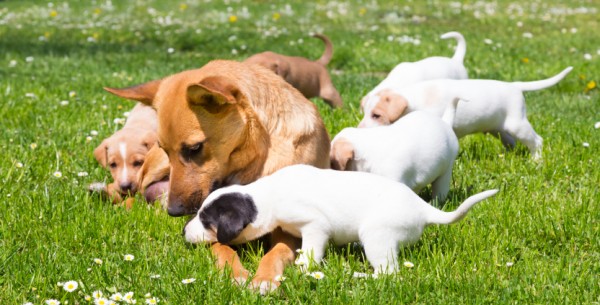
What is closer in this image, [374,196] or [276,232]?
[374,196]

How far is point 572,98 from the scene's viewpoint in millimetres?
8234

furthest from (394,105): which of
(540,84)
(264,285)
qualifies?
(264,285)

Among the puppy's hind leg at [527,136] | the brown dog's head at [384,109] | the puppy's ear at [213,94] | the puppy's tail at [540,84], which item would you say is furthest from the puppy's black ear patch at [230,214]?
the puppy's tail at [540,84]

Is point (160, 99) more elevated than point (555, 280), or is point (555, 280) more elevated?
point (160, 99)

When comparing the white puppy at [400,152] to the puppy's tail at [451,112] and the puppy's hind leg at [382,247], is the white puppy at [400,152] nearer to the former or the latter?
the puppy's tail at [451,112]

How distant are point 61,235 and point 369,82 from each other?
534cm

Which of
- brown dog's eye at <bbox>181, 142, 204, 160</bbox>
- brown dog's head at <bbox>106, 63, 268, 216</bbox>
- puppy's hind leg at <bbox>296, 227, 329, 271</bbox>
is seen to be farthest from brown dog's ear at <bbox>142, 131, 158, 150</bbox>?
puppy's hind leg at <bbox>296, 227, 329, 271</bbox>

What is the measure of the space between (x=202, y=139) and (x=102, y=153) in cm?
185

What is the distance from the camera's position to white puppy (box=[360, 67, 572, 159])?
17.9 feet

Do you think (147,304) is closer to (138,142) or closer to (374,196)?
(374,196)

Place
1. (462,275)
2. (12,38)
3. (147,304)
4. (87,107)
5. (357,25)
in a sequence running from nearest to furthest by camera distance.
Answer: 1. (147,304)
2. (462,275)
3. (87,107)
4. (12,38)
5. (357,25)

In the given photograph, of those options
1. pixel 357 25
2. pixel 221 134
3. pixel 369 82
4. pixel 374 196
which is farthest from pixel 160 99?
pixel 357 25

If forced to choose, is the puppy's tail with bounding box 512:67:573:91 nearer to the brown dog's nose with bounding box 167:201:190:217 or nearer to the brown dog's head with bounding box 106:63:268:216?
the brown dog's head with bounding box 106:63:268:216

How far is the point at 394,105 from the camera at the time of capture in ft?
17.9
